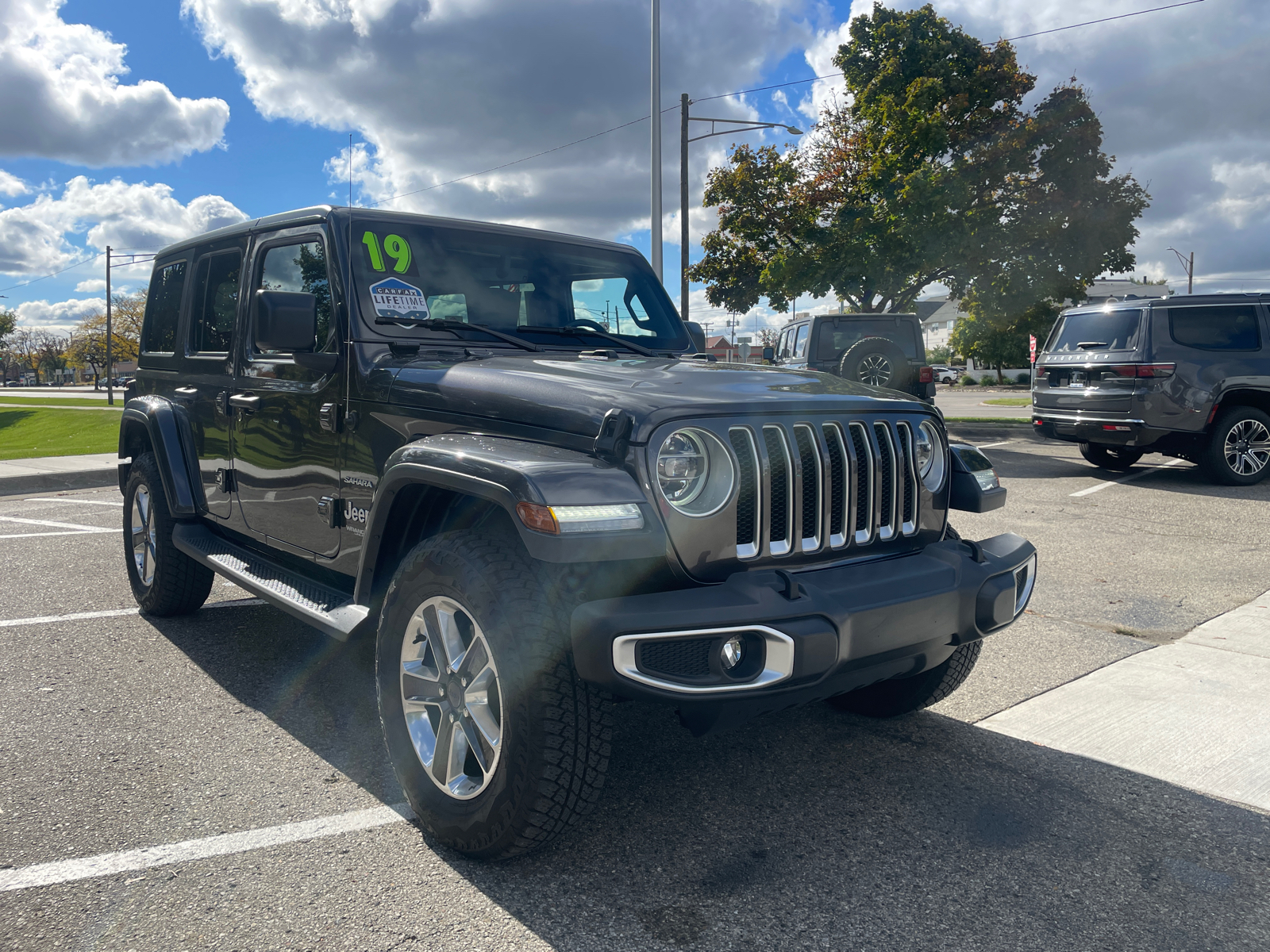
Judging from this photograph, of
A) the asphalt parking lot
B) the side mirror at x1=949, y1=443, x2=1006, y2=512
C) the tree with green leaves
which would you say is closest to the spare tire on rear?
the tree with green leaves

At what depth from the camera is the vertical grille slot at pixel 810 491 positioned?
270 centimetres

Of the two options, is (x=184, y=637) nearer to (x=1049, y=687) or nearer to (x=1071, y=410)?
(x=1049, y=687)

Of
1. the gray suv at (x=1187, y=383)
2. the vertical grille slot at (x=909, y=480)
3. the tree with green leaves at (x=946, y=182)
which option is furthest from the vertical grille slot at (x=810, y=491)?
the tree with green leaves at (x=946, y=182)

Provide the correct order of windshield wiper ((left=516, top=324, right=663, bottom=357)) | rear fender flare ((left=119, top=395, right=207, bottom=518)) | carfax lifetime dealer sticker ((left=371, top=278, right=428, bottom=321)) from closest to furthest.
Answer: carfax lifetime dealer sticker ((left=371, top=278, right=428, bottom=321)) < windshield wiper ((left=516, top=324, right=663, bottom=357)) < rear fender flare ((left=119, top=395, right=207, bottom=518))

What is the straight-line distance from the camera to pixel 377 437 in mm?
3270

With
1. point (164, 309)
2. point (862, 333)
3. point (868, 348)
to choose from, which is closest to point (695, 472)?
point (164, 309)

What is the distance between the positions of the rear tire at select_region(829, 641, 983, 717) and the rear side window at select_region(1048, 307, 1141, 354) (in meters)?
7.97

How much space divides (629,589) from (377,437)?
1267mm

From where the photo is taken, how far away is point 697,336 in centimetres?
448

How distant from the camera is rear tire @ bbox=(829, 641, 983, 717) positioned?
133 inches

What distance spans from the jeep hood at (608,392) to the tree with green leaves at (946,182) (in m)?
16.2

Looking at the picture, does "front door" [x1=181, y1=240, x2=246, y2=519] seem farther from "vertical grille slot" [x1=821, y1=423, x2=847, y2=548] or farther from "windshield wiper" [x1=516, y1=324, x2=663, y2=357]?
"vertical grille slot" [x1=821, y1=423, x2=847, y2=548]

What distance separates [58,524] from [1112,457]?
37.7 ft

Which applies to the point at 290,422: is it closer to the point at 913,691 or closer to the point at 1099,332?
the point at 913,691
